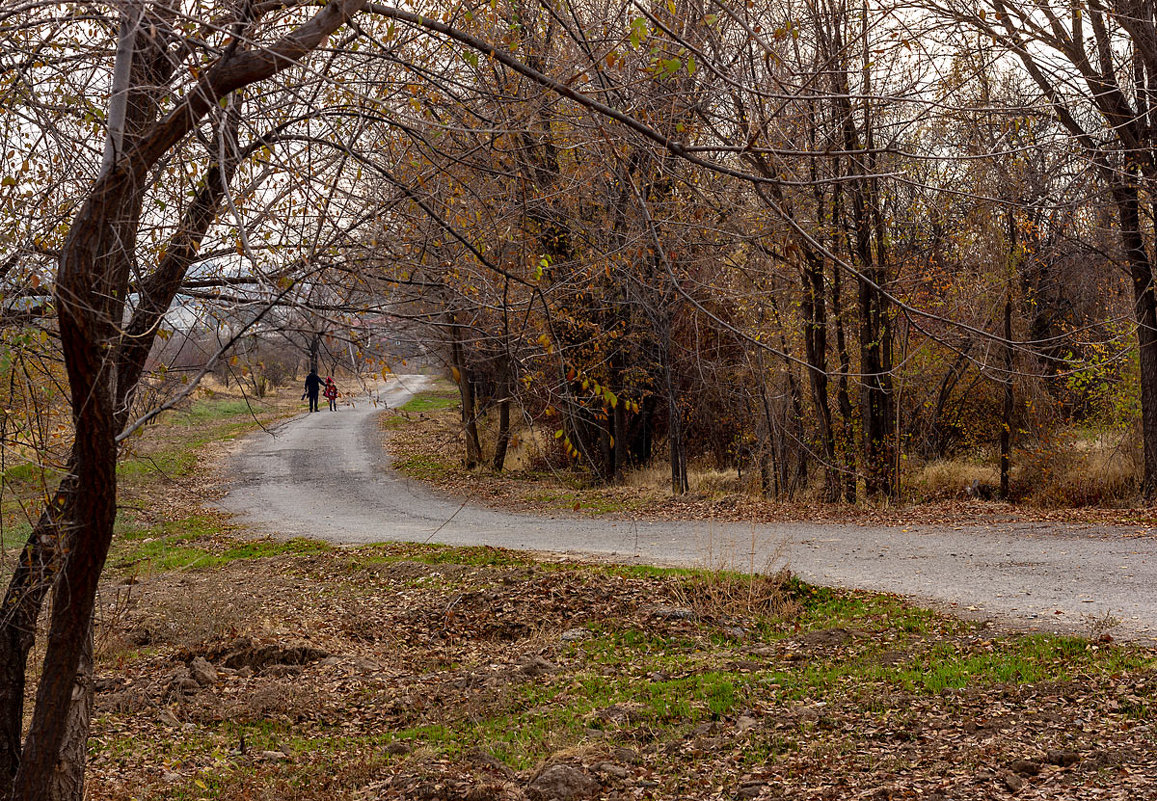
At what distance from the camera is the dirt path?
8.29 meters

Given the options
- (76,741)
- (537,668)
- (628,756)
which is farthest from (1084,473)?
(76,741)

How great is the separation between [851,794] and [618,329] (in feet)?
44.7

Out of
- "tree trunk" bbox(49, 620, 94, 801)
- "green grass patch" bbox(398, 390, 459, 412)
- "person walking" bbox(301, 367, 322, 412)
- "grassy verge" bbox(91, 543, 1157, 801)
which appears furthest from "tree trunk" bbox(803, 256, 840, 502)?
"green grass patch" bbox(398, 390, 459, 412)

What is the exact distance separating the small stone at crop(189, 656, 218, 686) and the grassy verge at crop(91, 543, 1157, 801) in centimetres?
4

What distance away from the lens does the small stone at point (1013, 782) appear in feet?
16.1

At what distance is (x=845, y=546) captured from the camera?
1178 centimetres

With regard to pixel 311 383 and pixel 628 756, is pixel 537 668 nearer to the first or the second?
pixel 628 756

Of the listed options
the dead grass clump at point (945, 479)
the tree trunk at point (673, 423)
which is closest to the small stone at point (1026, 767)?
the dead grass clump at point (945, 479)

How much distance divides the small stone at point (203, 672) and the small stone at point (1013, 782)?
6.40 meters

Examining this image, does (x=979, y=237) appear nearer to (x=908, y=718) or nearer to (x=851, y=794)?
(x=908, y=718)

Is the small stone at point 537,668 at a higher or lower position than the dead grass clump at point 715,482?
lower

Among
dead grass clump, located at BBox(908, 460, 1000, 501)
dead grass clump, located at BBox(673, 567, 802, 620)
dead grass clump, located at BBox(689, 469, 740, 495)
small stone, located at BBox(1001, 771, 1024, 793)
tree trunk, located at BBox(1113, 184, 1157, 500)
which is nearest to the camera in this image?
small stone, located at BBox(1001, 771, 1024, 793)

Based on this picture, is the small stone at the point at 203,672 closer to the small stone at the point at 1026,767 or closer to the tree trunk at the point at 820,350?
the small stone at the point at 1026,767

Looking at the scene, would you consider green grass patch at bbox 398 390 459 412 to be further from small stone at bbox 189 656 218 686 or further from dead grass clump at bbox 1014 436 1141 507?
small stone at bbox 189 656 218 686
